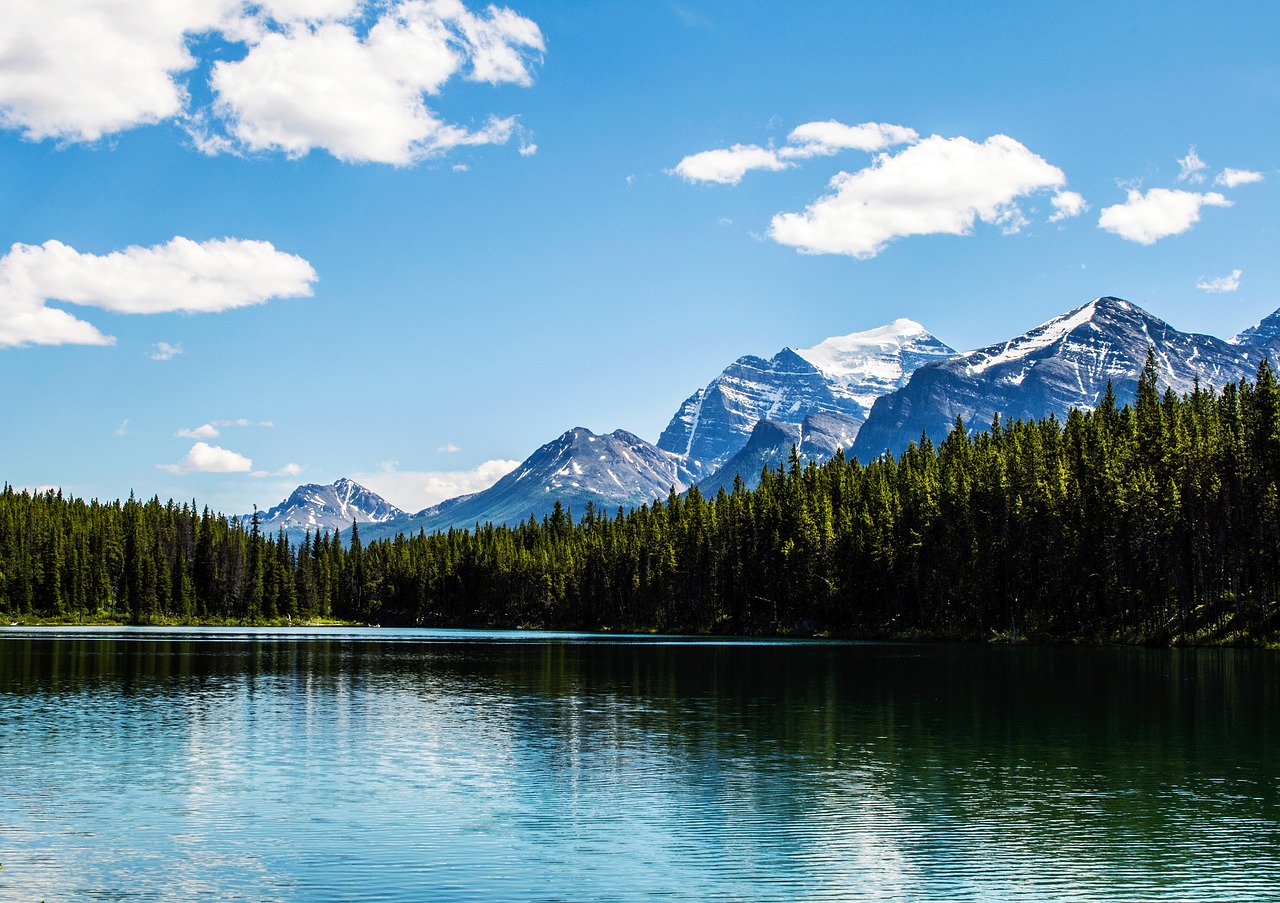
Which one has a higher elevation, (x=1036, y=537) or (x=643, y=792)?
(x=1036, y=537)

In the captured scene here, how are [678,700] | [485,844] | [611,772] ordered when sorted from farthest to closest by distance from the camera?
[678,700]
[611,772]
[485,844]

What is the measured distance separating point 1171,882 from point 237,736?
34575 millimetres

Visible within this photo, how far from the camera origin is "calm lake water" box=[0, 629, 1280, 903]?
2306cm

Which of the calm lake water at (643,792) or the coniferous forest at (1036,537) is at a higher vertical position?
the coniferous forest at (1036,537)

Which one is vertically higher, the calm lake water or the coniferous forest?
the coniferous forest

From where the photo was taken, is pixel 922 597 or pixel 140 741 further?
pixel 922 597

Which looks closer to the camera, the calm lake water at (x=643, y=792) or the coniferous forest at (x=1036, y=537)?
the calm lake water at (x=643, y=792)

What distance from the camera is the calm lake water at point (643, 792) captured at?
23062 mm

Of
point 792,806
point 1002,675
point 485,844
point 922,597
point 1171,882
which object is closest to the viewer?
point 1171,882

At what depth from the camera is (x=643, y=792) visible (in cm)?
3259

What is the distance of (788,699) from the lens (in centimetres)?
6012

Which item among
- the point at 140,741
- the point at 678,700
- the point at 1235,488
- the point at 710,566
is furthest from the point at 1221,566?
the point at 140,741

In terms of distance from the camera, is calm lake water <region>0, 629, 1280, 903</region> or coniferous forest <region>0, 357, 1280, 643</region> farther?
coniferous forest <region>0, 357, 1280, 643</region>

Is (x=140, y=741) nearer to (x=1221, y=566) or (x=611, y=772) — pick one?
(x=611, y=772)
